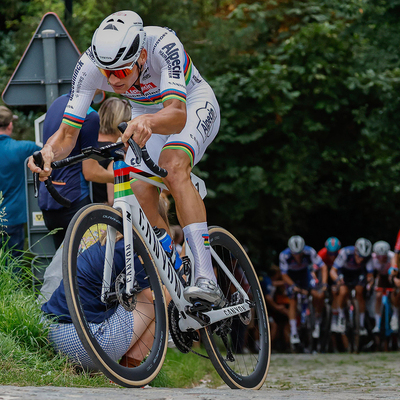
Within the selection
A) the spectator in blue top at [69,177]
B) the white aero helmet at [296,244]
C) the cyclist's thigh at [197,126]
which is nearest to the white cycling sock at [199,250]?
the cyclist's thigh at [197,126]

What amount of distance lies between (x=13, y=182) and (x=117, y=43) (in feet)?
9.89

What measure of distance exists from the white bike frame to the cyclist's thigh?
25 centimetres

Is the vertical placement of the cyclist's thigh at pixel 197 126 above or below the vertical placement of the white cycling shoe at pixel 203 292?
above

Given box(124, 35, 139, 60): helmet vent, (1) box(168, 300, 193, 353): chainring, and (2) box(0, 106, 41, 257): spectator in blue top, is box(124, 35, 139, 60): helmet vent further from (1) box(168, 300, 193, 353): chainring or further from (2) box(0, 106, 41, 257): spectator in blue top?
(2) box(0, 106, 41, 257): spectator in blue top

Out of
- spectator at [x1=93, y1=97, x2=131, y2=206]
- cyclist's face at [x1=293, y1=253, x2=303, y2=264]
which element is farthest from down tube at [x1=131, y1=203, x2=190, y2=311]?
cyclist's face at [x1=293, y1=253, x2=303, y2=264]

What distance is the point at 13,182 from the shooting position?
19.8 ft

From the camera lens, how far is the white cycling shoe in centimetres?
371

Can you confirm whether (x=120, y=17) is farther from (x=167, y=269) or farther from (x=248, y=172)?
(x=248, y=172)

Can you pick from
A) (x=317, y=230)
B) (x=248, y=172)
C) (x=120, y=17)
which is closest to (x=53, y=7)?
(x=248, y=172)

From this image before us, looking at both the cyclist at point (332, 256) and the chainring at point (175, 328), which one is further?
the cyclist at point (332, 256)

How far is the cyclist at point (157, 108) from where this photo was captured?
3395 millimetres

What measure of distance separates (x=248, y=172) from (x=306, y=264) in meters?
3.63

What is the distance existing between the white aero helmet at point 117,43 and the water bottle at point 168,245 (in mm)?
988

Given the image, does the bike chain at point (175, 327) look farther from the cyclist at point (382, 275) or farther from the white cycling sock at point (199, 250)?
the cyclist at point (382, 275)
